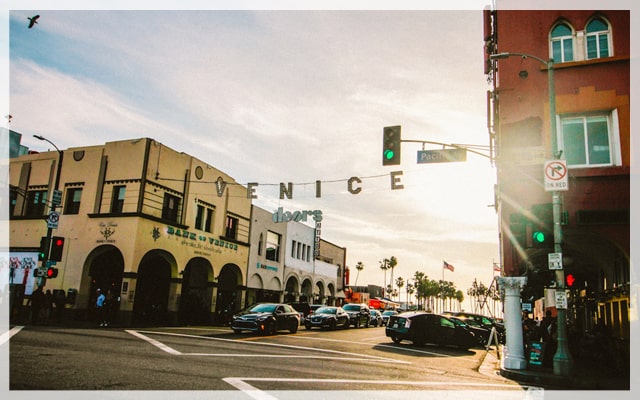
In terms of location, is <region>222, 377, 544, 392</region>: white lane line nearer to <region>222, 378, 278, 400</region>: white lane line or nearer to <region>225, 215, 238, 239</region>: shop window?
<region>222, 378, 278, 400</region>: white lane line

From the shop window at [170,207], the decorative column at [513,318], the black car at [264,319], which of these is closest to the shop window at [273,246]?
the shop window at [170,207]

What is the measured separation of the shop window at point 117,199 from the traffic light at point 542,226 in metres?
22.2

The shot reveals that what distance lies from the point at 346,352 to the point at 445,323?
7831 mm

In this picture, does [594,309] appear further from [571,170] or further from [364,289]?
[364,289]

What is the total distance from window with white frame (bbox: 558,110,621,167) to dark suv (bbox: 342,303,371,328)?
2208 cm

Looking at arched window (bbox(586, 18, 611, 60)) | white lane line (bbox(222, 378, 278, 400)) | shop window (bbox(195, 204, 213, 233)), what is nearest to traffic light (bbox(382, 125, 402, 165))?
arched window (bbox(586, 18, 611, 60))

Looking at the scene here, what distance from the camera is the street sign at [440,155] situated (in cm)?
1448

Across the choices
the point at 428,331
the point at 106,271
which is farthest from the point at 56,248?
the point at 428,331

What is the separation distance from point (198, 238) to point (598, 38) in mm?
24274

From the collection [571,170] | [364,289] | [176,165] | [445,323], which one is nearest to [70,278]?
[176,165]

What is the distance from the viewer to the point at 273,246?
41156 millimetres

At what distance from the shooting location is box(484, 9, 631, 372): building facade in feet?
43.5

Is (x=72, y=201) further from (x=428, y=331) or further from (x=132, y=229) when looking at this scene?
(x=428, y=331)
